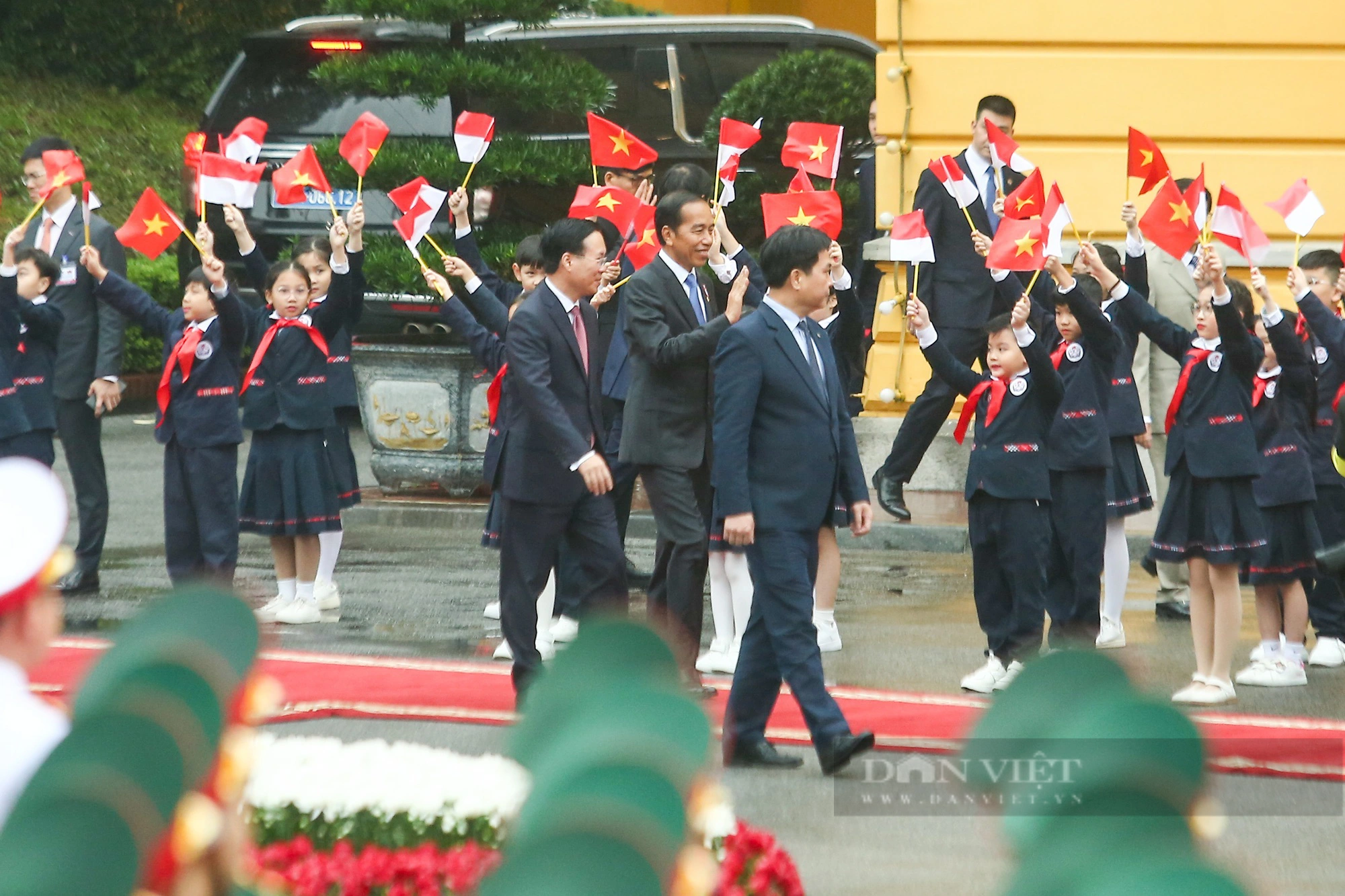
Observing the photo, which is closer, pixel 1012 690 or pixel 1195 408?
pixel 1012 690

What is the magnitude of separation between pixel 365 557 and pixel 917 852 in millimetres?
5710

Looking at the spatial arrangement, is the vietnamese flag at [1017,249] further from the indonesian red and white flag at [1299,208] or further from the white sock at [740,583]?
the white sock at [740,583]

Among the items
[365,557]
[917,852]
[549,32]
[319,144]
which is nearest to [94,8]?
[549,32]

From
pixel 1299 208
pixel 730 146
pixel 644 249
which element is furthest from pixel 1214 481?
pixel 730 146

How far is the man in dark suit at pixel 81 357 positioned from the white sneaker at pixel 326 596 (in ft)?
4.20

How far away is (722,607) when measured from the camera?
7.46 meters

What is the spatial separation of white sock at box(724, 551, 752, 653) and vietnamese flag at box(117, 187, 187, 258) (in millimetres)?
3706

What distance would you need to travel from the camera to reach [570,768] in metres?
1.78

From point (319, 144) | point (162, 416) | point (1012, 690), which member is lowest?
point (162, 416)

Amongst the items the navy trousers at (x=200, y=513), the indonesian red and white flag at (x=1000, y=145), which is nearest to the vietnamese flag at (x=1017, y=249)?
the indonesian red and white flag at (x=1000, y=145)

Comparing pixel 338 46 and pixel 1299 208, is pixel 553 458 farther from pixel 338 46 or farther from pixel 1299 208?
pixel 338 46

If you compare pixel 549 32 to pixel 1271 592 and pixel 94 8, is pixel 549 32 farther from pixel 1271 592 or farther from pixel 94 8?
pixel 94 8

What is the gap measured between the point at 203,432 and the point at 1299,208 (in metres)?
4.95

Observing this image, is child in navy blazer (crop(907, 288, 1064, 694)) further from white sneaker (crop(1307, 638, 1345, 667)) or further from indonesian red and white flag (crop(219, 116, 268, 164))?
indonesian red and white flag (crop(219, 116, 268, 164))
